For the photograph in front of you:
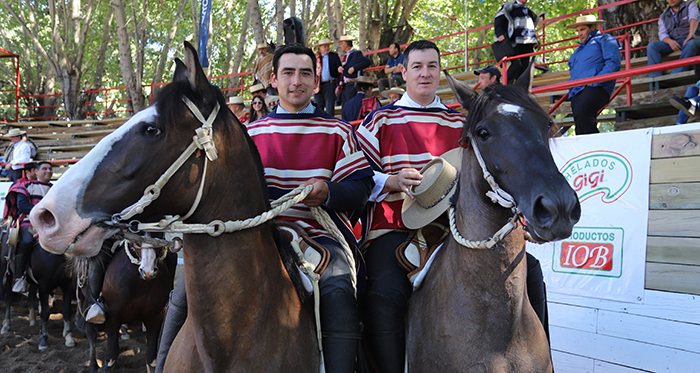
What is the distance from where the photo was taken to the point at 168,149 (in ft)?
6.30

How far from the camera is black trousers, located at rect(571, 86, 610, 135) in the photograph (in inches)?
258

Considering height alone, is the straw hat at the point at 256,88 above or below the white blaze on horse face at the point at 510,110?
above

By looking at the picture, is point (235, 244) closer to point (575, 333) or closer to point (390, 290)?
point (390, 290)

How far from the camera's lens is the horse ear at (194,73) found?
2.01 metres

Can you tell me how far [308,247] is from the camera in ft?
8.64

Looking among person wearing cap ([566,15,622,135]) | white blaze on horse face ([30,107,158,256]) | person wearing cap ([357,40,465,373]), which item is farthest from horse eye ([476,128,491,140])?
person wearing cap ([566,15,622,135])

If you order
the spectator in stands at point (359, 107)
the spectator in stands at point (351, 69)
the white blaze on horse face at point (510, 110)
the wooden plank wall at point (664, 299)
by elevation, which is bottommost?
the wooden plank wall at point (664, 299)

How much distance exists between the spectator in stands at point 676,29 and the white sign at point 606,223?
523 centimetres

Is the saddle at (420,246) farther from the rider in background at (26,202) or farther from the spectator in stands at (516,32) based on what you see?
the rider in background at (26,202)

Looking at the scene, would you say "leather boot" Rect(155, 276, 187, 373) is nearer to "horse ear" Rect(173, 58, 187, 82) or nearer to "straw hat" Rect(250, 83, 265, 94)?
"horse ear" Rect(173, 58, 187, 82)

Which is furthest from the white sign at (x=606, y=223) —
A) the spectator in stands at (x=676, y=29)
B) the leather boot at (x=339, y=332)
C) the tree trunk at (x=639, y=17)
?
the tree trunk at (x=639, y=17)

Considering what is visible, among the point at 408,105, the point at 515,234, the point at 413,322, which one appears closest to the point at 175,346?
the point at 413,322

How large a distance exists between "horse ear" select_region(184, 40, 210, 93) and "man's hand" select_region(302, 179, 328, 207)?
2.31 ft

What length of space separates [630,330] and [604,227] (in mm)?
871
